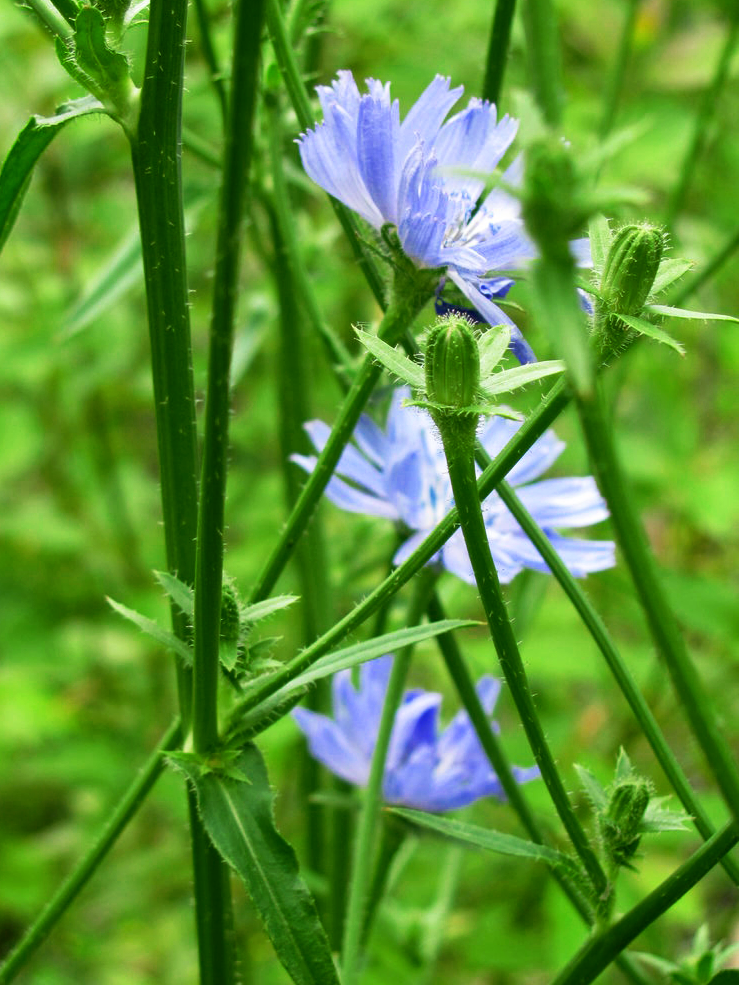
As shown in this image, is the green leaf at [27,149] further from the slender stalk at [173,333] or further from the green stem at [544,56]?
the green stem at [544,56]

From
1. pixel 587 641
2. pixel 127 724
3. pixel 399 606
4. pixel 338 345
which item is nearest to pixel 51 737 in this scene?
pixel 127 724

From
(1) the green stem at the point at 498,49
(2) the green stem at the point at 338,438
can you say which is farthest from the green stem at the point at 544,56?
(2) the green stem at the point at 338,438

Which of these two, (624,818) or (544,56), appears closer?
A: (624,818)

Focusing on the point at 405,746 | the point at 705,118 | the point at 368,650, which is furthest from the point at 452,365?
the point at 705,118

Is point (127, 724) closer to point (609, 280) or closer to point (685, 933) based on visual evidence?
point (685, 933)

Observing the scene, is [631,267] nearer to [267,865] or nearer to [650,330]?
[650,330]

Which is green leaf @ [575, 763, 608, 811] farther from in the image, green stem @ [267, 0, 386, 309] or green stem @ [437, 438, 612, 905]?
green stem @ [267, 0, 386, 309]
